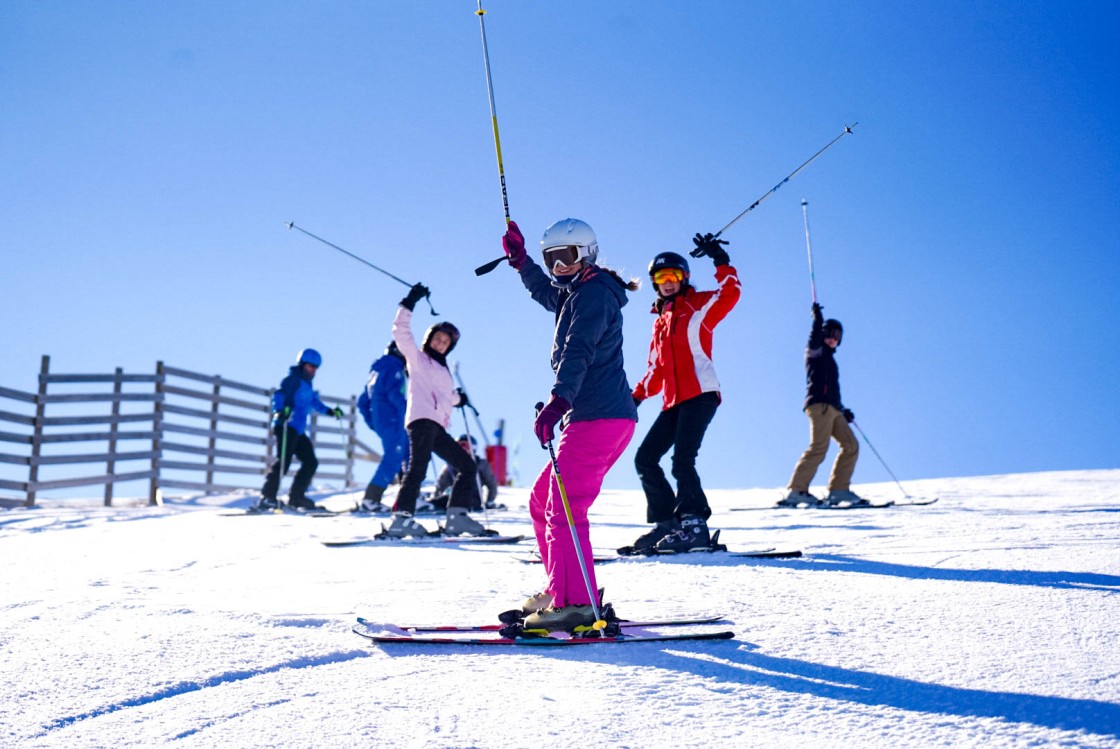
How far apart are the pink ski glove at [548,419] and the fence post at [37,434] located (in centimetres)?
1276

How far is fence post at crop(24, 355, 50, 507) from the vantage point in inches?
522

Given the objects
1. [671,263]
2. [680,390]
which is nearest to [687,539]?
[680,390]

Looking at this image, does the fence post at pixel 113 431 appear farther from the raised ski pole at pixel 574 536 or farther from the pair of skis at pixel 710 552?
the raised ski pole at pixel 574 536

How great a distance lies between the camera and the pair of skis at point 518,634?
9.89ft

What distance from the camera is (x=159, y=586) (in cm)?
453

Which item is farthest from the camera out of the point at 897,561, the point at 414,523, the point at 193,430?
the point at 193,430

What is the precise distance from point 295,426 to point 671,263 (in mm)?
6934

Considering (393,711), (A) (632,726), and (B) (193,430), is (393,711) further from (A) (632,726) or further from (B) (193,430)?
(B) (193,430)

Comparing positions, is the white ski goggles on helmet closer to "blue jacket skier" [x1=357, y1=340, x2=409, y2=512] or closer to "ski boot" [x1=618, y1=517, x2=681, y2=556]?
"ski boot" [x1=618, y1=517, x2=681, y2=556]

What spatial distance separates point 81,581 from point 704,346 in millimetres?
3791

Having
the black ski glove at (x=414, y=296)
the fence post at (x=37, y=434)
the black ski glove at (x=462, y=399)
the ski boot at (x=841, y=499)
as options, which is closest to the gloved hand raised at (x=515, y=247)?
the black ski glove at (x=414, y=296)

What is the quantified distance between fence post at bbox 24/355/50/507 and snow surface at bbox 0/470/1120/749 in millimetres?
8912

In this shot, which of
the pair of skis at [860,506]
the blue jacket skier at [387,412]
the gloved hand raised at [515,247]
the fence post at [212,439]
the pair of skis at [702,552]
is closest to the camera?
the gloved hand raised at [515,247]

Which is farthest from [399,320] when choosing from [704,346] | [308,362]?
[308,362]
